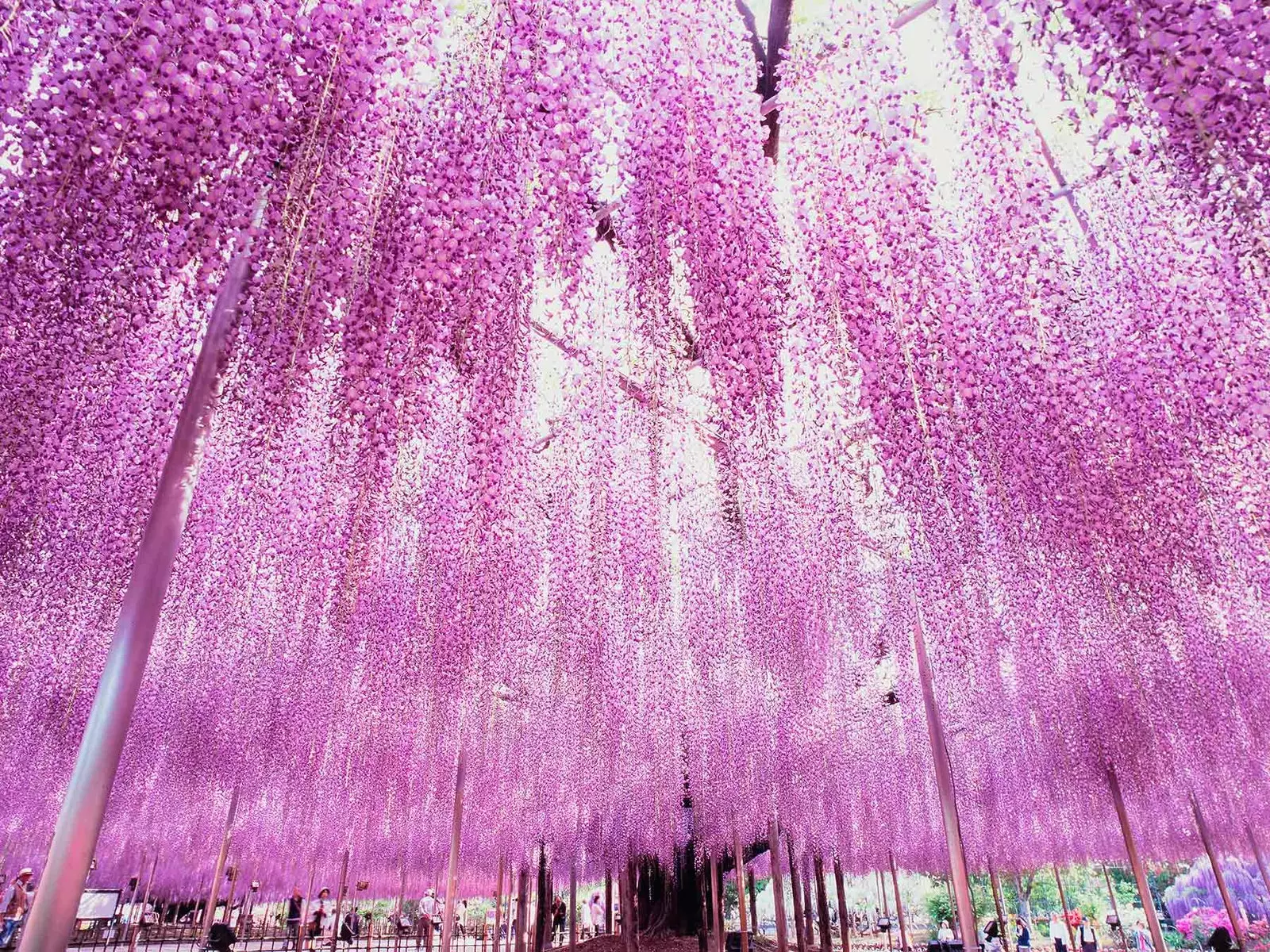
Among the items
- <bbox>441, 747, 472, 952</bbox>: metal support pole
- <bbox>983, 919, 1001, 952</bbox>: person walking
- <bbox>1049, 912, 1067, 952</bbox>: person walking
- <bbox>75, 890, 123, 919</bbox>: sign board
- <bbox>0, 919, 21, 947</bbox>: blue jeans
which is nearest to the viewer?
<bbox>441, 747, 472, 952</bbox>: metal support pole

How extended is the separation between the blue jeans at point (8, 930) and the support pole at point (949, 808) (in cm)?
1194

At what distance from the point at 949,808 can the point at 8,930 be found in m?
12.2

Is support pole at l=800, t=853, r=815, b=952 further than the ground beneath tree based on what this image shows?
No

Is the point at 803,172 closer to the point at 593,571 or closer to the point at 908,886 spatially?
the point at 593,571

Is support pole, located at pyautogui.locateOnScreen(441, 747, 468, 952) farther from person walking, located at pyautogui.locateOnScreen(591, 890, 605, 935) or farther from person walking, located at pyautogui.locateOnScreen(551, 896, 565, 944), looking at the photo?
person walking, located at pyautogui.locateOnScreen(591, 890, 605, 935)

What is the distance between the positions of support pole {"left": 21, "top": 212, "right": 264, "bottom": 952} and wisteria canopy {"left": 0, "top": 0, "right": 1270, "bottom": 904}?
0.45 feet

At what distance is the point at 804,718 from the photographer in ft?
30.1

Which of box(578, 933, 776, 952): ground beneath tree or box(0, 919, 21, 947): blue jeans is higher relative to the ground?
box(0, 919, 21, 947): blue jeans

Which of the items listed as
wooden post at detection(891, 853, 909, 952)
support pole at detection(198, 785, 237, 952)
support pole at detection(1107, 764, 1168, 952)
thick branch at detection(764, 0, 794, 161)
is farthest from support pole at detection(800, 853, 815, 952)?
thick branch at detection(764, 0, 794, 161)

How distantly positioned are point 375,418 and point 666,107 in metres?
1.74

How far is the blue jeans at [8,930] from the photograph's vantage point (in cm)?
985

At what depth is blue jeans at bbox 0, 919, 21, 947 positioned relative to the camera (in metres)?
9.85

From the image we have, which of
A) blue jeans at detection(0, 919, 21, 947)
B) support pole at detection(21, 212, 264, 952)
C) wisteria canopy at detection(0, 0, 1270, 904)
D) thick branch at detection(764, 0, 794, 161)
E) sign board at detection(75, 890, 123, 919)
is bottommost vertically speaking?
blue jeans at detection(0, 919, 21, 947)

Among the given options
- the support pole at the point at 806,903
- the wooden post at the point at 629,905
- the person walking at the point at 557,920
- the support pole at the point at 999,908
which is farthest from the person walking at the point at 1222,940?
the person walking at the point at 557,920
